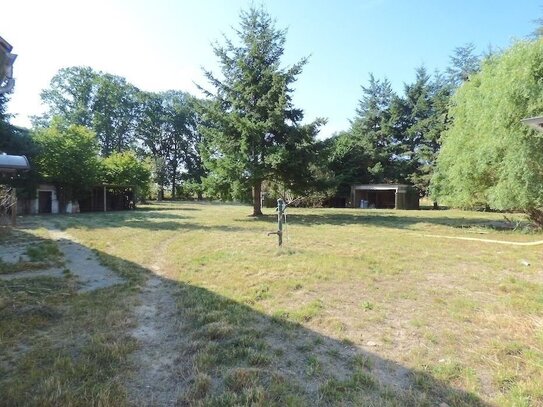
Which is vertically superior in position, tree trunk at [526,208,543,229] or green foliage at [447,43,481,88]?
green foliage at [447,43,481,88]

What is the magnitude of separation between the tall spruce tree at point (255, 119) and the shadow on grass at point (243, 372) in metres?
15.1

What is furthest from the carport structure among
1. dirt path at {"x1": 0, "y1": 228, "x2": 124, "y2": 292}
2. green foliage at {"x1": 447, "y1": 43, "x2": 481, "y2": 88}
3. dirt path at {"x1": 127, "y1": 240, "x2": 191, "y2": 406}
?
dirt path at {"x1": 127, "y1": 240, "x2": 191, "y2": 406}

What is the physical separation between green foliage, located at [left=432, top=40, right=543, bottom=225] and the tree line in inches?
1.5

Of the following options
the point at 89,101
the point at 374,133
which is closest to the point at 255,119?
the point at 374,133

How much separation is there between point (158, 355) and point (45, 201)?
81.9 feet

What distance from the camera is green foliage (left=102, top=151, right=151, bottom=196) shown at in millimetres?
29047

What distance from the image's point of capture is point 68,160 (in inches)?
946

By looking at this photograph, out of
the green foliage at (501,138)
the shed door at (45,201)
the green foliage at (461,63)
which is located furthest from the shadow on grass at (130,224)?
the green foliage at (461,63)

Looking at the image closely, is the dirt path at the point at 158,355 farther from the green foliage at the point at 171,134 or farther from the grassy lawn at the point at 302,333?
the green foliage at the point at 171,134

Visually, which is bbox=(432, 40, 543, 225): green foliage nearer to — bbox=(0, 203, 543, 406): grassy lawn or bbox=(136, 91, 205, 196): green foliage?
bbox=(0, 203, 543, 406): grassy lawn

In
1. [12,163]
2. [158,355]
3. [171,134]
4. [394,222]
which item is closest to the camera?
[158,355]

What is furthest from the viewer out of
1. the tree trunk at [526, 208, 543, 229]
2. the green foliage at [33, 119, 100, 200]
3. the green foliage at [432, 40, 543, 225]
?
the green foliage at [33, 119, 100, 200]

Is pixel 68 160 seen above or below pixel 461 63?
below

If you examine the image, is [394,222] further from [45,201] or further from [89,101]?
[89,101]
